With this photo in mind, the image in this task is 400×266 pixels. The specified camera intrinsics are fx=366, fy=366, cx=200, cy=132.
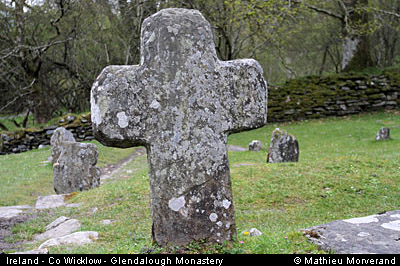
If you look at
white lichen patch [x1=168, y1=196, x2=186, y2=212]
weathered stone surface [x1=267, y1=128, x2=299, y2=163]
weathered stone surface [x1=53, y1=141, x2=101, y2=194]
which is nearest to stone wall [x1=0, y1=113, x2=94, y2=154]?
weathered stone surface [x1=53, y1=141, x2=101, y2=194]

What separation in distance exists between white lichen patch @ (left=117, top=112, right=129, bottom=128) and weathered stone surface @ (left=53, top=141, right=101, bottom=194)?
7.08m

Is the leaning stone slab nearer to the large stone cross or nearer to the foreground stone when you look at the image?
the large stone cross

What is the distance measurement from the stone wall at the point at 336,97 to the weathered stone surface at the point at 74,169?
16.4 metres

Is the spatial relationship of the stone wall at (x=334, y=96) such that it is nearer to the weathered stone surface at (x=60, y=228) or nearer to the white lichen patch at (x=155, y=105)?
A: the weathered stone surface at (x=60, y=228)

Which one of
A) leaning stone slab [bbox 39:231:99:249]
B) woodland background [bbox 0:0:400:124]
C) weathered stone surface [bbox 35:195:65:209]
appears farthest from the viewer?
woodland background [bbox 0:0:400:124]

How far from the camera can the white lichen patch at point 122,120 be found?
146 inches

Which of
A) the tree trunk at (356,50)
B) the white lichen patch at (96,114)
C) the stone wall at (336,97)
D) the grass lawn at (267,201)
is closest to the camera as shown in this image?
the white lichen patch at (96,114)

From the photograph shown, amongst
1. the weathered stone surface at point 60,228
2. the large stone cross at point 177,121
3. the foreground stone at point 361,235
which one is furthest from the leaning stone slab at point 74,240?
the foreground stone at point 361,235

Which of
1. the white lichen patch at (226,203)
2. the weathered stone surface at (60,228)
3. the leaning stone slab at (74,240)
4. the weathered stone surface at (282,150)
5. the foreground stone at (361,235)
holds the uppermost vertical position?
the white lichen patch at (226,203)

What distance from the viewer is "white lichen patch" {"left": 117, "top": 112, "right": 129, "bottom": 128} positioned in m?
3.71

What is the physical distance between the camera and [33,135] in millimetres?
20828

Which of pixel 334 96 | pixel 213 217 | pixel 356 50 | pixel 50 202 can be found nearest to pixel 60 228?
pixel 50 202
